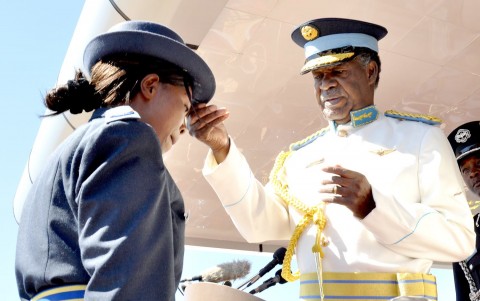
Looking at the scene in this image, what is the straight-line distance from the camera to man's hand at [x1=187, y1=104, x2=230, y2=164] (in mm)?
2188

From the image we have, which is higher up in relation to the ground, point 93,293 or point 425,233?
point 425,233

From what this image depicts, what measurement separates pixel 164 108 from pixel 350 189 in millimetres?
718

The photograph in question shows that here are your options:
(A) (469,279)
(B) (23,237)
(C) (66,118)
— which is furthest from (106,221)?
(C) (66,118)

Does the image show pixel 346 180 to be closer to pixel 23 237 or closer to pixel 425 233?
pixel 425 233

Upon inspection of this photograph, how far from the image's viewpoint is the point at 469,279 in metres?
3.69

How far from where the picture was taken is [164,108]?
5.46 ft

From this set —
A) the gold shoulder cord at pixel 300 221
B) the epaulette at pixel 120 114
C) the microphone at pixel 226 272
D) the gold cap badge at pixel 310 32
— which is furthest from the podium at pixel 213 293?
the epaulette at pixel 120 114

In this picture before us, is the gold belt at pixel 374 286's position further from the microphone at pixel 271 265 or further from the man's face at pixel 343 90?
the microphone at pixel 271 265

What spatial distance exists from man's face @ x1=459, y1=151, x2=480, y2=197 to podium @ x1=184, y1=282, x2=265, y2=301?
191cm

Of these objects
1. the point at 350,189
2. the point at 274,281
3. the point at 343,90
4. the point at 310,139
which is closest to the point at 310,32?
the point at 343,90

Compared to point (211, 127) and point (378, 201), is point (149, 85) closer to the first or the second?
point (211, 127)

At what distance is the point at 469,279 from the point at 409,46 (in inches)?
53.0

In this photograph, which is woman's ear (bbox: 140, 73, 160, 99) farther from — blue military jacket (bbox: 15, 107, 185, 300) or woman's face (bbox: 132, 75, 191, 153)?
blue military jacket (bbox: 15, 107, 185, 300)

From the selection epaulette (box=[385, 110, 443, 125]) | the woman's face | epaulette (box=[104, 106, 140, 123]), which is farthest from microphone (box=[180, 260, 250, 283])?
epaulette (box=[104, 106, 140, 123])
